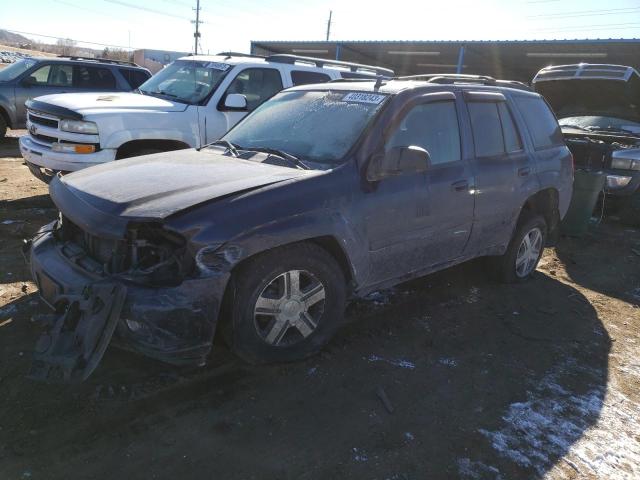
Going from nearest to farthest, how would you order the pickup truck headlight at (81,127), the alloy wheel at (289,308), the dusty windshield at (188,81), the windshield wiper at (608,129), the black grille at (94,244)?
1. the black grille at (94,244)
2. the alloy wheel at (289,308)
3. the pickup truck headlight at (81,127)
4. the dusty windshield at (188,81)
5. the windshield wiper at (608,129)

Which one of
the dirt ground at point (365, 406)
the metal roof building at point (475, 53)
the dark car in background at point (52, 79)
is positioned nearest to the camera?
the dirt ground at point (365, 406)

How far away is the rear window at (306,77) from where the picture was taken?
294 inches

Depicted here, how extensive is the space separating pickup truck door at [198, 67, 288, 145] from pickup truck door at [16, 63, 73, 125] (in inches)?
235

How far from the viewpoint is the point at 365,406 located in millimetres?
3045

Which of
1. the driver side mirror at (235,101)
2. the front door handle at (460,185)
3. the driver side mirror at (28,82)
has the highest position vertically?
the driver side mirror at (235,101)

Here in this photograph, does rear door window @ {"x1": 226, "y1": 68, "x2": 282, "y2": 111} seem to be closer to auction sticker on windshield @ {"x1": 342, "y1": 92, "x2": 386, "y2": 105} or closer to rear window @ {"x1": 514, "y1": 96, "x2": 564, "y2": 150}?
auction sticker on windshield @ {"x1": 342, "y1": 92, "x2": 386, "y2": 105}

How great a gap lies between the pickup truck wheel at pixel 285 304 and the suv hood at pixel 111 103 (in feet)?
12.9

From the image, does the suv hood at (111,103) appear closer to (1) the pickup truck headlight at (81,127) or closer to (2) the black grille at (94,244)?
(1) the pickup truck headlight at (81,127)

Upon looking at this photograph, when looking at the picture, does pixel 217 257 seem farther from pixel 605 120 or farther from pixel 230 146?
pixel 605 120

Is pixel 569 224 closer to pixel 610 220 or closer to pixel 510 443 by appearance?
pixel 610 220

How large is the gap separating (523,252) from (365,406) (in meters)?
2.99

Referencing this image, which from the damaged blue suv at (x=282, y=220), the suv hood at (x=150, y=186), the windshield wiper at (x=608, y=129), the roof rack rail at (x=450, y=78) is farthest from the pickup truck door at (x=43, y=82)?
the windshield wiper at (x=608, y=129)

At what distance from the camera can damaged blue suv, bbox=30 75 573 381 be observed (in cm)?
277

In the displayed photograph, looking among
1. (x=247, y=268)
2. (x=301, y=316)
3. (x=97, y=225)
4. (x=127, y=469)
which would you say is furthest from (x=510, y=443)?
(x=97, y=225)
